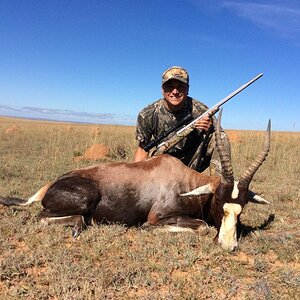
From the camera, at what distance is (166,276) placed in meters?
3.56

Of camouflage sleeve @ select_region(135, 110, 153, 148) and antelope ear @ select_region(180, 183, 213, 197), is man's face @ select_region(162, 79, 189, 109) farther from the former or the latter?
antelope ear @ select_region(180, 183, 213, 197)

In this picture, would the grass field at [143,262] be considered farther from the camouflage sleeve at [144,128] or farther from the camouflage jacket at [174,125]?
the camouflage sleeve at [144,128]

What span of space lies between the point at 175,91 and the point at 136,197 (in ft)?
7.08

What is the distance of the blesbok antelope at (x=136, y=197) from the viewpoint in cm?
495

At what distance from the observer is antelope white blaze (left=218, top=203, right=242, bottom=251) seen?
4203 millimetres

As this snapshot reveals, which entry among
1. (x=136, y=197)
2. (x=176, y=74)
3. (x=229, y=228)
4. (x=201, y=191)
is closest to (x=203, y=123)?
(x=176, y=74)

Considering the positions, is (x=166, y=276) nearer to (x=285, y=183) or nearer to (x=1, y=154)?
(x=285, y=183)

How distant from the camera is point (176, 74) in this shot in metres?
6.29

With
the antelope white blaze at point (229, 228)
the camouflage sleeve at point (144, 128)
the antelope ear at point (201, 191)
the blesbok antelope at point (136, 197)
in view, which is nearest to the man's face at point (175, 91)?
the camouflage sleeve at point (144, 128)

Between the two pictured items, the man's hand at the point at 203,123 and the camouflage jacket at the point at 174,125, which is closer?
the man's hand at the point at 203,123

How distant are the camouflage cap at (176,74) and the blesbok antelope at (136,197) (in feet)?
5.05

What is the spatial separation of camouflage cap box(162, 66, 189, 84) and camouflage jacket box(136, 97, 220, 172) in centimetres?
59

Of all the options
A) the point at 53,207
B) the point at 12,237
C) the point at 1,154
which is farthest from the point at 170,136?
the point at 1,154

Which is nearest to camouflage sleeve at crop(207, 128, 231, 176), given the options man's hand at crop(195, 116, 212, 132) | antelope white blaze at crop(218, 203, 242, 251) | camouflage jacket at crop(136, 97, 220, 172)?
camouflage jacket at crop(136, 97, 220, 172)
